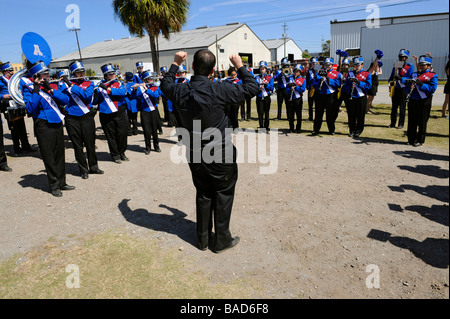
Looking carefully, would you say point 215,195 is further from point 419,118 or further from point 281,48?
point 281,48

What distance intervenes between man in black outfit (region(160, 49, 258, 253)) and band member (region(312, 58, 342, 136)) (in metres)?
6.74

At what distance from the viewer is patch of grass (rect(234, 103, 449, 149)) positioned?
29.0ft

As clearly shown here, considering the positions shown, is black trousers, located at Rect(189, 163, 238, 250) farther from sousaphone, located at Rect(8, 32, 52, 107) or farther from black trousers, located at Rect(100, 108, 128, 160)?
black trousers, located at Rect(100, 108, 128, 160)

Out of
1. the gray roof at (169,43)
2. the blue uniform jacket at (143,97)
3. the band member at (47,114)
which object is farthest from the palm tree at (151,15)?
the gray roof at (169,43)

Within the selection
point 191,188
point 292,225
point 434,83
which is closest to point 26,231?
point 191,188

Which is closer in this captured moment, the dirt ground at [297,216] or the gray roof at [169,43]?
the dirt ground at [297,216]

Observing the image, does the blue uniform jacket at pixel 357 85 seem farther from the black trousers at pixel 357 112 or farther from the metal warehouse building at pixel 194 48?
the metal warehouse building at pixel 194 48

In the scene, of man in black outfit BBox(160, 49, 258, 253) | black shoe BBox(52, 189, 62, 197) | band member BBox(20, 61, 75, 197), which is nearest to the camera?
man in black outfit BBox(160, 49, 258, 253)

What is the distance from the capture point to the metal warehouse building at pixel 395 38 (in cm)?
1962

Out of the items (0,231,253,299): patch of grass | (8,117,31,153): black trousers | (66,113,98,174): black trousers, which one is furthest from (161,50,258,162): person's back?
(8,117,31,153): black trousers

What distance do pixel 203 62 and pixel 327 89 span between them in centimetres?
704

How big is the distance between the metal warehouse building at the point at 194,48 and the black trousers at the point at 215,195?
38093mm

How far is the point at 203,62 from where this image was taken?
337 cm

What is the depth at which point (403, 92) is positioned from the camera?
397 inches
